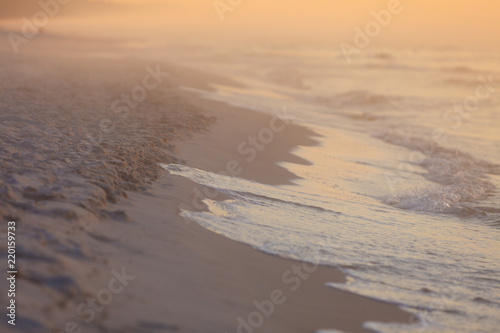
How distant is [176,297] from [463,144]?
1155 centimetres

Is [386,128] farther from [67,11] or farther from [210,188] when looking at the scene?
[67,11]

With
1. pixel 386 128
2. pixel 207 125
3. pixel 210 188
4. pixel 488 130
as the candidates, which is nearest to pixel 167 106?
pixel 207 125

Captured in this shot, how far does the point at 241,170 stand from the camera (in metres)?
7.76
